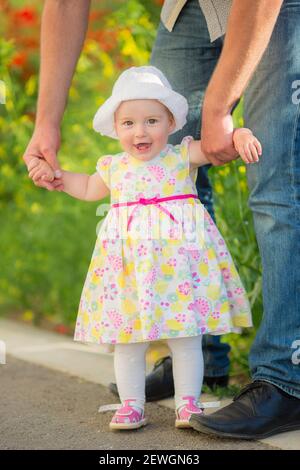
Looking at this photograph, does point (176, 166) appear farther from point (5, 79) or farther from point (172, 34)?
point (5, 79)

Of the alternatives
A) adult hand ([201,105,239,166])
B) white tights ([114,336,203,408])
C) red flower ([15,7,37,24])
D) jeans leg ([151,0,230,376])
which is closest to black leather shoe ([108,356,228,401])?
white tights ([114,336,203,408])

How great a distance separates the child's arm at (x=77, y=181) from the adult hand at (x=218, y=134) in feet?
1.33

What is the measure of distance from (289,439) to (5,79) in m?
2.94

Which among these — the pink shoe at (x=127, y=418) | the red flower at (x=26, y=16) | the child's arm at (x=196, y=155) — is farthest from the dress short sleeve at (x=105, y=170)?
the red flower at (x=26, y=16)

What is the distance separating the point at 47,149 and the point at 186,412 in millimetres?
927

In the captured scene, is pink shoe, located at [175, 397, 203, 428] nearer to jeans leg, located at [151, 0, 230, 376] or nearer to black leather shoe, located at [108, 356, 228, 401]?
black leather shoe, located at [108, 356, 228, 401]

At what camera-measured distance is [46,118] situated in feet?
9.61

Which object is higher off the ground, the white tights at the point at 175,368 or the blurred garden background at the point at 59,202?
the blurred garden background at the point at 59,202

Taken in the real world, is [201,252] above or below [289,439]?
above

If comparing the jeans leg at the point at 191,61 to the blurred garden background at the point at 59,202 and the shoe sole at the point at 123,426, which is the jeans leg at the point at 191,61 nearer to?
the blurred garden background at the point at 59,202

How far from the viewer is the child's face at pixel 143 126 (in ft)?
8.90

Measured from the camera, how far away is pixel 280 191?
104 inches

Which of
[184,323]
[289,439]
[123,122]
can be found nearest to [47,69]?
[123,122]

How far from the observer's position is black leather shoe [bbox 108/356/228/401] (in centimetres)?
312
